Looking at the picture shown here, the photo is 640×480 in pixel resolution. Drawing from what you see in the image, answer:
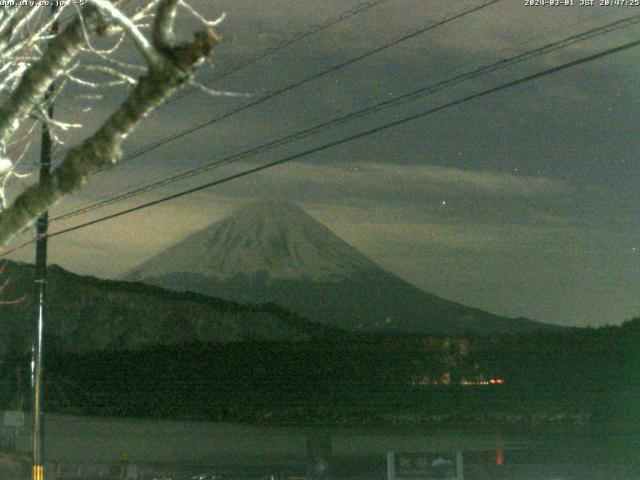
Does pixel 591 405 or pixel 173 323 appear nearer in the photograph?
pixel 591 405

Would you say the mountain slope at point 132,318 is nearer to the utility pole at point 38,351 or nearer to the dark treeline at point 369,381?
the dark treeline at point 369,381

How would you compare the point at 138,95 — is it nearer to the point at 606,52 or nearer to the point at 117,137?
the point at 117,137

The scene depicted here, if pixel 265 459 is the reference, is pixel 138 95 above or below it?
above

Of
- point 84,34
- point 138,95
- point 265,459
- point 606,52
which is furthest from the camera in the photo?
point 265,459

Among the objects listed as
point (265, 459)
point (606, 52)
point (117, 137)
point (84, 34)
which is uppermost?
point (606, 52)

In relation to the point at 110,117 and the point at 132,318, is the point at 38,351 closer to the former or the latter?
the point at 110,117

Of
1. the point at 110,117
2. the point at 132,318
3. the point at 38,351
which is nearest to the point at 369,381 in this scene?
the point at 38,351

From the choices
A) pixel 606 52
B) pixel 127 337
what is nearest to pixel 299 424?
pixel 127 337

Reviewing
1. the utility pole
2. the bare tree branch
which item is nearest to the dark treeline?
the utility pole

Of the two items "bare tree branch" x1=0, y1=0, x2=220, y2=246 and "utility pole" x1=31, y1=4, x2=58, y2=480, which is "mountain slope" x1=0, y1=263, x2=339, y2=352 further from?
"bare tree branch" x1=0, y1=0, x2=220, y2=246
